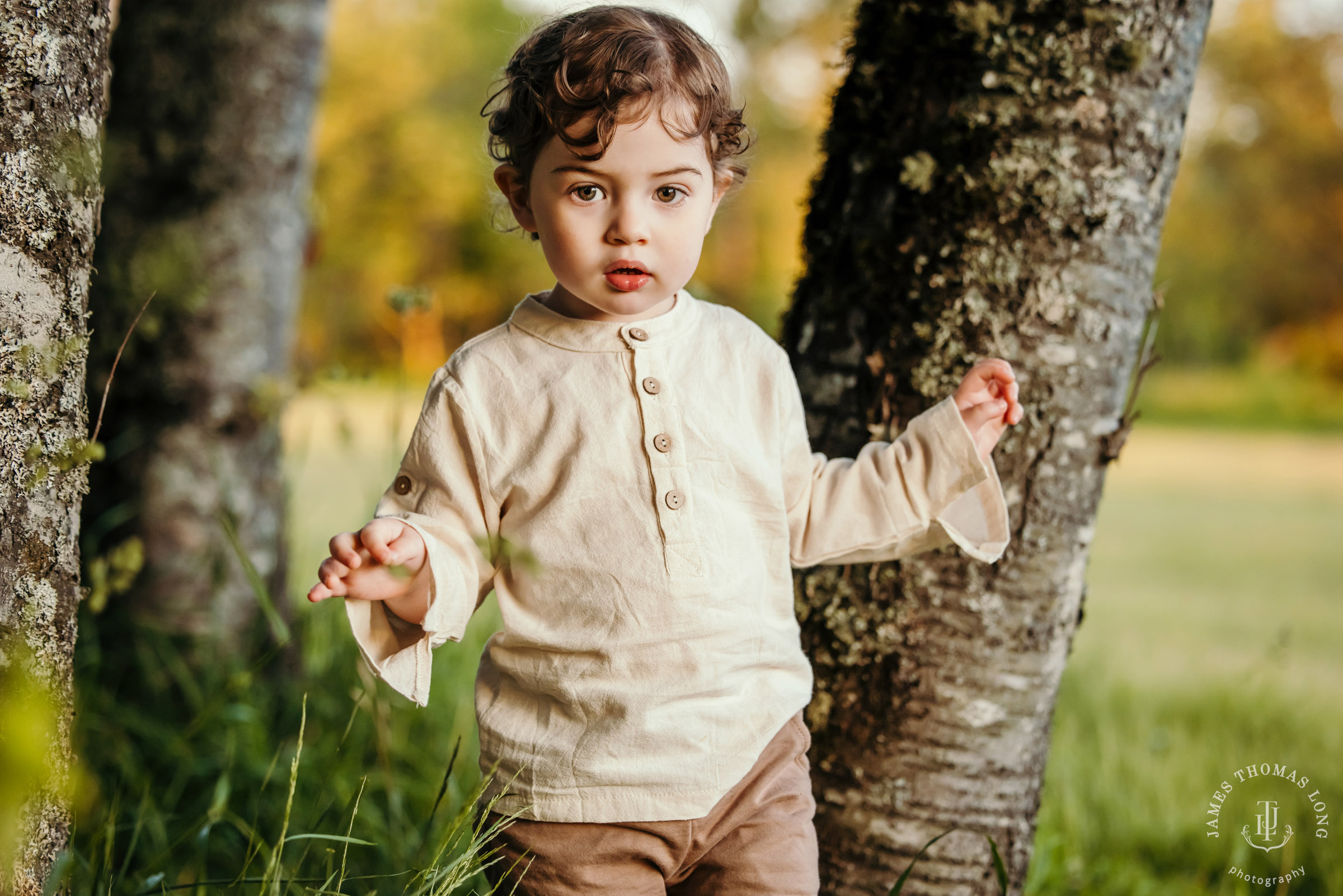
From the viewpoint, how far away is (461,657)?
116 inches

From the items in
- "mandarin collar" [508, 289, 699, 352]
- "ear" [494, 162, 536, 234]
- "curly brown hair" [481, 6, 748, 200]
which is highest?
"curly brown hair" [481, 6, 748, 200]

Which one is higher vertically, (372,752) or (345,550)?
(345,550)

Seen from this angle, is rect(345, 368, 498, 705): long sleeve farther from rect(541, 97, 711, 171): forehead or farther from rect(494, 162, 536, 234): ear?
rect(541, 97, 711, 171): forehead

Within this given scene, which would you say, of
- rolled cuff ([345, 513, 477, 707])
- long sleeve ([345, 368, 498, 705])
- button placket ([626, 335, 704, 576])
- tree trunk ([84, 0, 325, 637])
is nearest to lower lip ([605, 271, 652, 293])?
button placket ([626, 335, 704, 576])

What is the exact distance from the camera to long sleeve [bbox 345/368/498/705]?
1354mm

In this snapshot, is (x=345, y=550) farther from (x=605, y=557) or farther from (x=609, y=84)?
(x=609, y=84)

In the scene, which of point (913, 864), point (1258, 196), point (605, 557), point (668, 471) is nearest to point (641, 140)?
point (668, 471)

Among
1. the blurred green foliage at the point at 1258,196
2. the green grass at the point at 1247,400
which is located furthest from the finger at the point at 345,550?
the blurred green foliage at the point at 1258,196

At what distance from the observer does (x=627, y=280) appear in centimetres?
135

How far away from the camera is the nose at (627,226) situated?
1.31 metres

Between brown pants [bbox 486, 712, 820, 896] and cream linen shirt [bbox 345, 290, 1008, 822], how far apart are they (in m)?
0.04

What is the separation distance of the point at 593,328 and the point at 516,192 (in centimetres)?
22

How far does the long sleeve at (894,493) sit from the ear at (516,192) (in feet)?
1.45

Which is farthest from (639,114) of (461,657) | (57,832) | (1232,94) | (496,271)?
(496,271)
